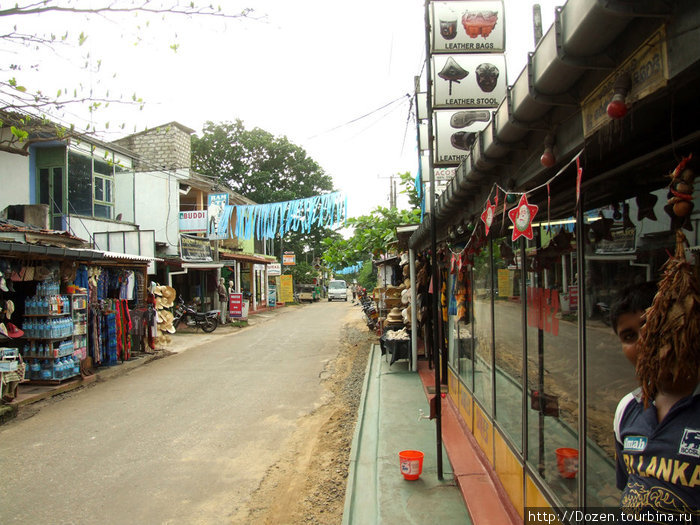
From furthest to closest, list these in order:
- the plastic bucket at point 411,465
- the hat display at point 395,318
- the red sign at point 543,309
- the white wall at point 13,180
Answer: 1. the white wall at point 13,180
2. the hat display at point 395,318
3. the plastic bucket at point 411,465
4. the red sign at point 543,309

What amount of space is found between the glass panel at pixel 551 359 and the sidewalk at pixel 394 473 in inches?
45.1

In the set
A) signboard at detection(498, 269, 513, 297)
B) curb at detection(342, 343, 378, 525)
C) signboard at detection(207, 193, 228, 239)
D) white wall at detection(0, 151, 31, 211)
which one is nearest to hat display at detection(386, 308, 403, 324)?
curb at detection(342, 343, 378, 525)

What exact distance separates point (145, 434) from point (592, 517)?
595cm

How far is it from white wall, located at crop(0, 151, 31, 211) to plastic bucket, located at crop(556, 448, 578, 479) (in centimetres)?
1413

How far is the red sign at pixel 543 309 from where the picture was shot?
3133 millimetres

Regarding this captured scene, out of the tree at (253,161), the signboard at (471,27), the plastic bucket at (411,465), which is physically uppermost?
the tree at (253,161)

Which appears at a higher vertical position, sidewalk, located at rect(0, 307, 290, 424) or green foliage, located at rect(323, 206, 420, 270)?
green foliage, located at rect(323, 206, 420, 270)

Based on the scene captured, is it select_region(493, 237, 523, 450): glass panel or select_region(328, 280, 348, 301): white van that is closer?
select_region(493, 237, 523, 450): glass panel

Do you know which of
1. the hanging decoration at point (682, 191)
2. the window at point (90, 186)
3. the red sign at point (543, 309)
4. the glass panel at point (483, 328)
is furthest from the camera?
the window at point (90, 186)

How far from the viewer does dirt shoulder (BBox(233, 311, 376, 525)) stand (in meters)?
4.31

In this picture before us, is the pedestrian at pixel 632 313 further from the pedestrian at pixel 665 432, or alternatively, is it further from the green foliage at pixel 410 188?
the green foliage at pixel 410 188

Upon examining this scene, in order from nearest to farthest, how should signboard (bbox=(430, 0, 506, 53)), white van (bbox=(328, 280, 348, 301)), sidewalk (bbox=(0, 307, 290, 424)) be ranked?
signboard (bbox=(430, 0, 506, 53)) < sidewalk (bbox=(0, 307, 290, 424)) < white van (bbox=(328, 280, 348, 301))

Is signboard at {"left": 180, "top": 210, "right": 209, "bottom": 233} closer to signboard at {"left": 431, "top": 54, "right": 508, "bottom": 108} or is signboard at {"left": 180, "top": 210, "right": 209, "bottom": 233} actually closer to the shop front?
the shop front

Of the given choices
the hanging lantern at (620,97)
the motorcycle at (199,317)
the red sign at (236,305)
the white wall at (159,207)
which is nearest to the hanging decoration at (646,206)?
the hanging lantern at (620,97)
